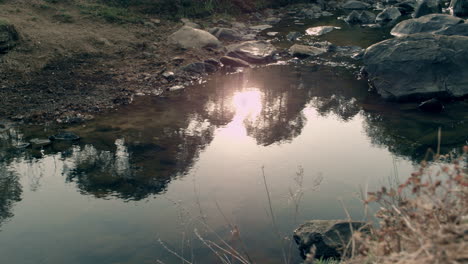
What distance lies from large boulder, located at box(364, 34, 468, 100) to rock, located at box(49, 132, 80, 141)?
267 inches

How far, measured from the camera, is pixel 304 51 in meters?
14.9

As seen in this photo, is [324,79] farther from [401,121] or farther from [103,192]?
[103,192]

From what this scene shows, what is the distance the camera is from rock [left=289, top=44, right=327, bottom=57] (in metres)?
14.8

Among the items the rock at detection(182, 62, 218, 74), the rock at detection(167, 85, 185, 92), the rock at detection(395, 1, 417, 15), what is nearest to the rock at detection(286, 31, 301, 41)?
the rock at detection(182, 62, 218, 74)

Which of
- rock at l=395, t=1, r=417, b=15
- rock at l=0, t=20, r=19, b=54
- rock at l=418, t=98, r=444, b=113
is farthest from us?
rock at l=395, t=1, r=417, b=15

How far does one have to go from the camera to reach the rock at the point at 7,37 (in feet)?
36.4

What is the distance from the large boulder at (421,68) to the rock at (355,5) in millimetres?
14001

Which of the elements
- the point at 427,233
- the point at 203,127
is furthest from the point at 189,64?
the point at 427,233

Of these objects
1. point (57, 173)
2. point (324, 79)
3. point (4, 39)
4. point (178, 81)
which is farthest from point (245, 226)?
point (4, 39)

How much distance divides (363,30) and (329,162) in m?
12.9

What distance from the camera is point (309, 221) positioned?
18.0ft

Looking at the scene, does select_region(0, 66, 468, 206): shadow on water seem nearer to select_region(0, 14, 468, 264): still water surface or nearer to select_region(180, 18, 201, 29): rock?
select_region(0, 14, 468, 264): still water surface

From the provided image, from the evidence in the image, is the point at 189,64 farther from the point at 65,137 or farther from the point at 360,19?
the point at 360,19

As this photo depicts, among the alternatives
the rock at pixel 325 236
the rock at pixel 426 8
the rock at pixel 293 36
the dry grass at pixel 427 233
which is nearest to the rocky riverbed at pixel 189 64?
the rock at pixel 293 36
